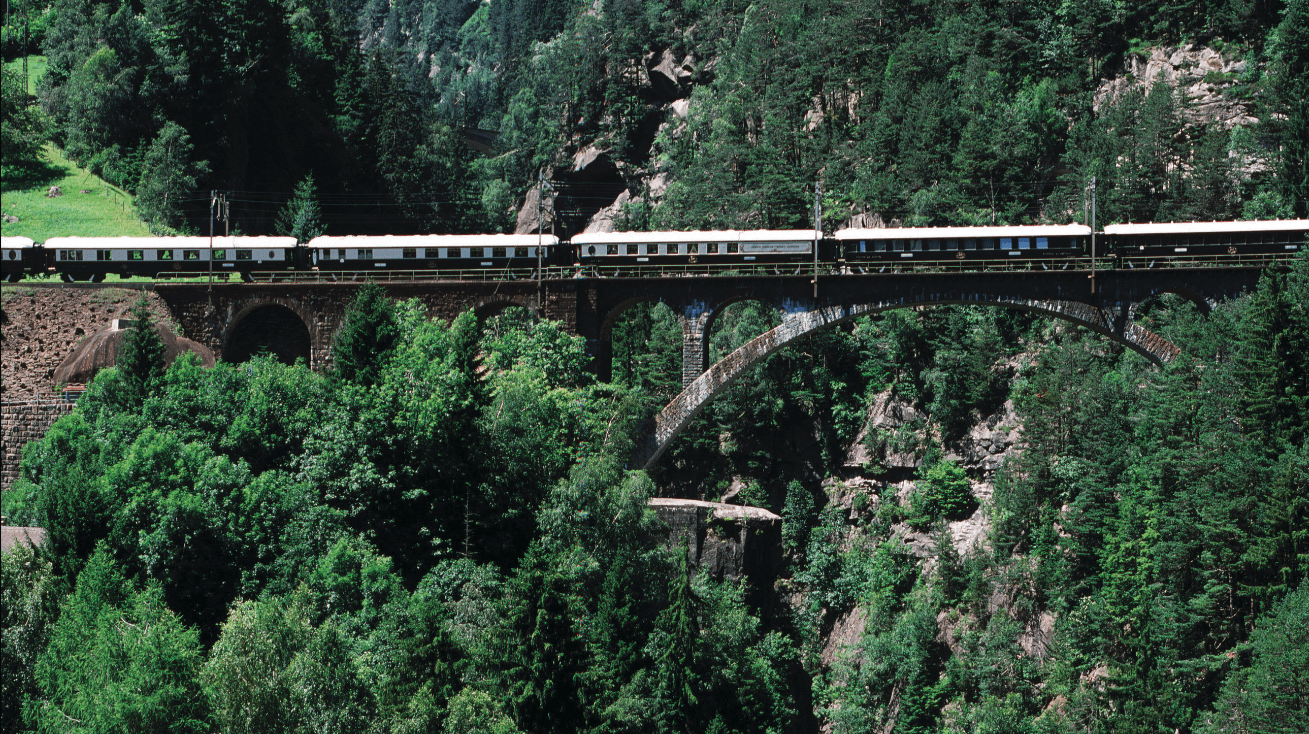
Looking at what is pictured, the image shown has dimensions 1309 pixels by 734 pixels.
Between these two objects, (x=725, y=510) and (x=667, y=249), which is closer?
(x=667, y=249)

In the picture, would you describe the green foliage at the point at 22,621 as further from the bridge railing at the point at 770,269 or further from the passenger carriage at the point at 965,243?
the passenger carriage at the point at 965,243

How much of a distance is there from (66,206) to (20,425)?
89.7 ft

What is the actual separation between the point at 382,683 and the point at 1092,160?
52.3 metres

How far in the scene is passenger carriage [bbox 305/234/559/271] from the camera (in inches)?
2443

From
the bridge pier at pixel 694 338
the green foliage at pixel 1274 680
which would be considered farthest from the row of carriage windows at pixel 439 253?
the green foliage at pixel 1274 680

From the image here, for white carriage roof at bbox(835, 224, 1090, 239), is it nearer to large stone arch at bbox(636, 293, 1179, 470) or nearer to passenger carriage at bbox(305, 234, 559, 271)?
large stone arch at bbox(636, 293, 1179, 470)

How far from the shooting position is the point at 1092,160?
7562cm

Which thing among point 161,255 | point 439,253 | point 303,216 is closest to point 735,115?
point 303,216

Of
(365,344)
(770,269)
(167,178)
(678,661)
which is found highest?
(167,178)

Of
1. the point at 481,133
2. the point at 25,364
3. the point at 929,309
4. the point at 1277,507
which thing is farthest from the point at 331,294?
the point at 481,133

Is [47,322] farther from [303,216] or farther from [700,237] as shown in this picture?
[700,237]

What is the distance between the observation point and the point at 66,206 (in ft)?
268

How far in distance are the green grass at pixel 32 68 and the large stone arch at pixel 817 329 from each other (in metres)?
59.0

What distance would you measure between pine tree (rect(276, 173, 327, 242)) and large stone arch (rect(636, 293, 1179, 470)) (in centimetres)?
3394
